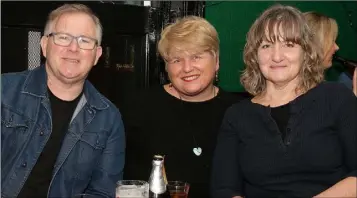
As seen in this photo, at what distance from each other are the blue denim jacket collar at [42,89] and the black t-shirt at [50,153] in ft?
0.19

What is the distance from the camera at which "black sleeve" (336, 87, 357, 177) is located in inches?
67.9

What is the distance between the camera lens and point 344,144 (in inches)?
68.5

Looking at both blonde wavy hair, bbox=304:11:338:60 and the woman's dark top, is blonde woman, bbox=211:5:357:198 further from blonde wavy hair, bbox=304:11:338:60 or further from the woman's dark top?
blonde wavy hair, bbox=304:11:338:60

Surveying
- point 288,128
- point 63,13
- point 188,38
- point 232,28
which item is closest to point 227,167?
point 288,128

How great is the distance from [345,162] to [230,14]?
258 centimetres

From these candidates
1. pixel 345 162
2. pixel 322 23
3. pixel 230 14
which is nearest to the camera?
pixel 345 162

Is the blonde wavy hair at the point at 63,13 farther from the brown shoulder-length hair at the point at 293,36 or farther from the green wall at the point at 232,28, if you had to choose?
the green wall at the point at 232,28

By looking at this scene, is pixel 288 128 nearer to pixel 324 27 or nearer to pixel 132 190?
pixel 132 190

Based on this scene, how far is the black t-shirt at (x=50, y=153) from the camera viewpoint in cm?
184

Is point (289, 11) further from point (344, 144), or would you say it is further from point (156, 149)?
point (156, 149)

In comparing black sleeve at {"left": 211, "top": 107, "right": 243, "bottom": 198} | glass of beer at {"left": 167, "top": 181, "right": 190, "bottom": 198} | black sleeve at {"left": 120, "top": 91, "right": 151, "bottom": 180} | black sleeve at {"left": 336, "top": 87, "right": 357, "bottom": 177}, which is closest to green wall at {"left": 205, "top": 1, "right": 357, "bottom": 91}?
black sleeve at {"left": 120, "top": 91, "right": 151, "bottom": 180}

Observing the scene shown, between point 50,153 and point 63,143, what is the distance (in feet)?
0.23

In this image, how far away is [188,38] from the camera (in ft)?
7.13

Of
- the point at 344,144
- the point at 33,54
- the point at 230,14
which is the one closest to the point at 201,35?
the point at 344,144
